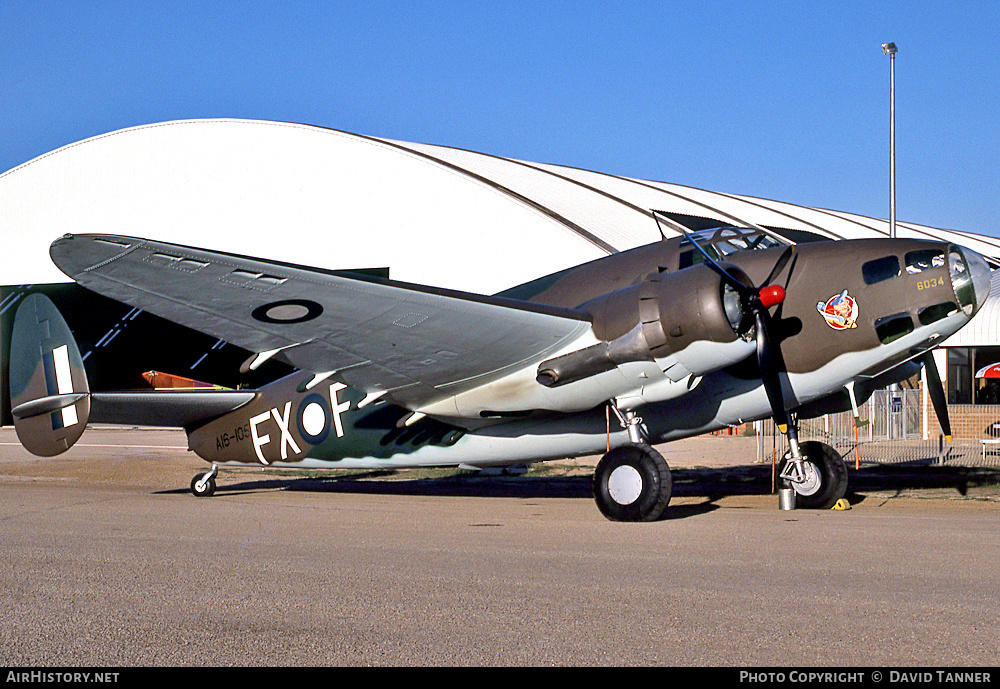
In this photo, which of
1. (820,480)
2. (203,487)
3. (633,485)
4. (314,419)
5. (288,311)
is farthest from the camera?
(203,487)

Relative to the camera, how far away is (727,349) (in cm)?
988

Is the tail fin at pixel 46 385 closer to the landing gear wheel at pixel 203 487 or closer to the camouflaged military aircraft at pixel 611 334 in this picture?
the landing gear wheel at pixel 203 487

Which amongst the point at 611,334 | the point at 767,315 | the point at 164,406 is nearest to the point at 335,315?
the point at 611,334

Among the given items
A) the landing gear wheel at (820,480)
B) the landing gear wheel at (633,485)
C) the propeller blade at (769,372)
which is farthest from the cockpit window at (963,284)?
the landing gear wheel at (633,485)

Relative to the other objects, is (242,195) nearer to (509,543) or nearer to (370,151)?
(370,151)

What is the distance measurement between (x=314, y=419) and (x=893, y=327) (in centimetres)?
829

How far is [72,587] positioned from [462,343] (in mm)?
5242

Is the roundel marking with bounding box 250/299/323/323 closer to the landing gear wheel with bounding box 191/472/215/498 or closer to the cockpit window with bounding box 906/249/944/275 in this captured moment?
the landing gear wheel with bounding box 191/472/215/498

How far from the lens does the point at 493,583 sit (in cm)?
666

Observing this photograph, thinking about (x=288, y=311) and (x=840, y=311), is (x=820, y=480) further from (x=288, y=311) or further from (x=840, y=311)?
(x=288, y=311)

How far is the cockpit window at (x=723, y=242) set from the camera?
1146 cm

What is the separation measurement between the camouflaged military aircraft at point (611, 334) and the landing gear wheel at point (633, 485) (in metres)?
0.02

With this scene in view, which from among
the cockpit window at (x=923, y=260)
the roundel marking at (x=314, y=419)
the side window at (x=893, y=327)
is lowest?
the roundel marking at (x=314, y=419)

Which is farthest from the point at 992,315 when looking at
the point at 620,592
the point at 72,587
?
the point at 72,587
